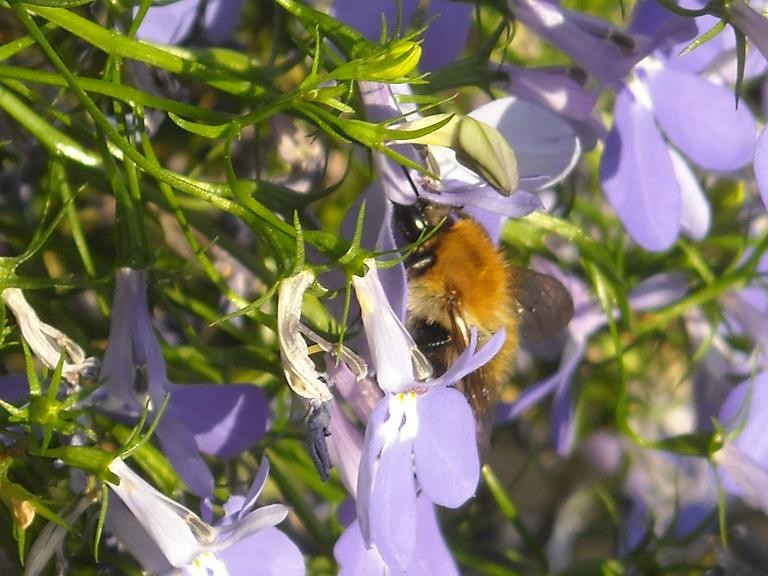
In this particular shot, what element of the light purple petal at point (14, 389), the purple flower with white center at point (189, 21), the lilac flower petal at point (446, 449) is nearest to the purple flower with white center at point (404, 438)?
the lilac flower petal at point (446, 449)

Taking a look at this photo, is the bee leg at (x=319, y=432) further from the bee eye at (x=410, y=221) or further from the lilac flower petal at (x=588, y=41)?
the lilac flower petal at (x=588, y=41)

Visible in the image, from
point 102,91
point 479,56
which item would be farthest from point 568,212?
point 102,91

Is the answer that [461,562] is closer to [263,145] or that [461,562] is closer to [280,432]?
[280,432]

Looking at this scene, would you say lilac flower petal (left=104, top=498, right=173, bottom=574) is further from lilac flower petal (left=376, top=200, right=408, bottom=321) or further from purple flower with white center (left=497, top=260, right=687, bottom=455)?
purple flower with white center (left=497, top=260, right=687, bottom=455)

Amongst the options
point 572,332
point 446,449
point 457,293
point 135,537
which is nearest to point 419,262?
point 457,293

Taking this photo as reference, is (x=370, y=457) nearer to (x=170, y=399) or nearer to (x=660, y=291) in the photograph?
(x=170, y=399)

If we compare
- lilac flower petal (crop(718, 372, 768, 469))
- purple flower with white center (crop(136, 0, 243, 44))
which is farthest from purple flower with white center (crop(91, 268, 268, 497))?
lilac flower petal (crop(718, 372, 768, 469))
